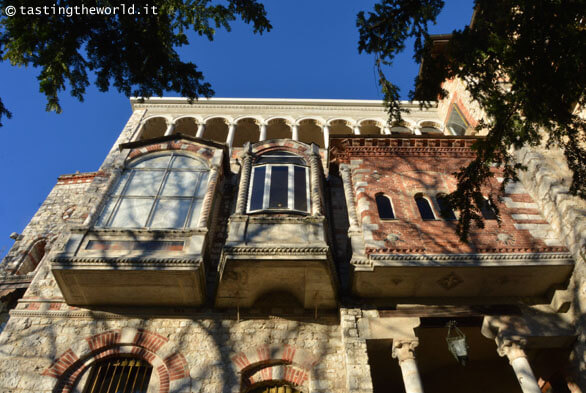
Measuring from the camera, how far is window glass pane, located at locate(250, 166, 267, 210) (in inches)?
404

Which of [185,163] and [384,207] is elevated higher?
[185,163]

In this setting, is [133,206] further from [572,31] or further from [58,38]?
[572,31]

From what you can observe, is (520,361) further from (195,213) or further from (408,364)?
(195,213)

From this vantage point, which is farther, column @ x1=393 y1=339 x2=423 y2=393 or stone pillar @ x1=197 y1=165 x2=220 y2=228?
stone pillar @ x1=197 y1=165 x2=220 y2=228

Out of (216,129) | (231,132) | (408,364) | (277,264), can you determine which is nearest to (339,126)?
(231,132)

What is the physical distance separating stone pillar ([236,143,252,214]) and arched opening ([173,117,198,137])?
7669mm

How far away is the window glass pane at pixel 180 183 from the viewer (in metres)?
10.9

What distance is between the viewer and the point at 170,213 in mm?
10234

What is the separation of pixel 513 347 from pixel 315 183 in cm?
595

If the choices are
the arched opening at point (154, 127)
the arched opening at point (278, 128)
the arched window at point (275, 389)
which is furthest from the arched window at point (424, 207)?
the arched opening at point (154, 127)

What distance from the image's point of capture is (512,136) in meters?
6.94

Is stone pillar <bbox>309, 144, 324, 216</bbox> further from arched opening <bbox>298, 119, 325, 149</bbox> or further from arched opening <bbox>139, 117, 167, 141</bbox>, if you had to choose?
arched opening <bbox>139, 117, 167, 141</bbox>

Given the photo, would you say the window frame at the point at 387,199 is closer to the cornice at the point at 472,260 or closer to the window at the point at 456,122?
the cornice at the point at 472,260

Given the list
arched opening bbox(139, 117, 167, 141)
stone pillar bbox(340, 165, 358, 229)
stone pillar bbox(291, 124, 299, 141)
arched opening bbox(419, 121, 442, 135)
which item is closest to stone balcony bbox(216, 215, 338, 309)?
stone pillar bbox(340, 165, 358, 229)
